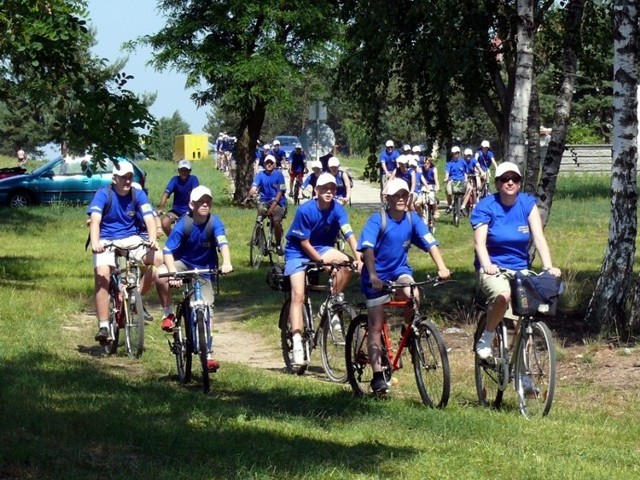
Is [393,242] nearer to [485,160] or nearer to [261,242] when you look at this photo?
[261,242]

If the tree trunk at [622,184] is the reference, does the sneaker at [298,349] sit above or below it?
below

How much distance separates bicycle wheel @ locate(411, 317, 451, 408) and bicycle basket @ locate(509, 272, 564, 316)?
0.67m

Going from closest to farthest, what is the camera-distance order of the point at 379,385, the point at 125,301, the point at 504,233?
1. the point at 504,233
2. the point at 379,385
3. the point at 125,301

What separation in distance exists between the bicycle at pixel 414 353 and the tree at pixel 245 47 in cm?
2919

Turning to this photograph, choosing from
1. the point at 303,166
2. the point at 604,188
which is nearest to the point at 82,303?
the point at 303,166

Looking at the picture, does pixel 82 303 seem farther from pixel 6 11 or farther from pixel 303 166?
pixel 303 166

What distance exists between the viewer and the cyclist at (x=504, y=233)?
10.3 meters

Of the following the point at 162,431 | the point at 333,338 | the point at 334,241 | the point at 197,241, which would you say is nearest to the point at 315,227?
the point at 334,241

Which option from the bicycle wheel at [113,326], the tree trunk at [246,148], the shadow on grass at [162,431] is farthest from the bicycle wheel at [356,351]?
the tree trunk at [246,148]

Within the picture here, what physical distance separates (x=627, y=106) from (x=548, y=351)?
5369 millimetres

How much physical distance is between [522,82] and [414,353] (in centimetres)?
594

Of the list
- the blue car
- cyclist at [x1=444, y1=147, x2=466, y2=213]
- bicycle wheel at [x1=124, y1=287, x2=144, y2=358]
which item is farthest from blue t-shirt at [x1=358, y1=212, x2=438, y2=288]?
the blue car

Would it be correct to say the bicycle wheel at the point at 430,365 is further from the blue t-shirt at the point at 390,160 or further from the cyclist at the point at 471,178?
the cyclist at the point at 471,178

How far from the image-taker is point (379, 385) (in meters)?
11.0
